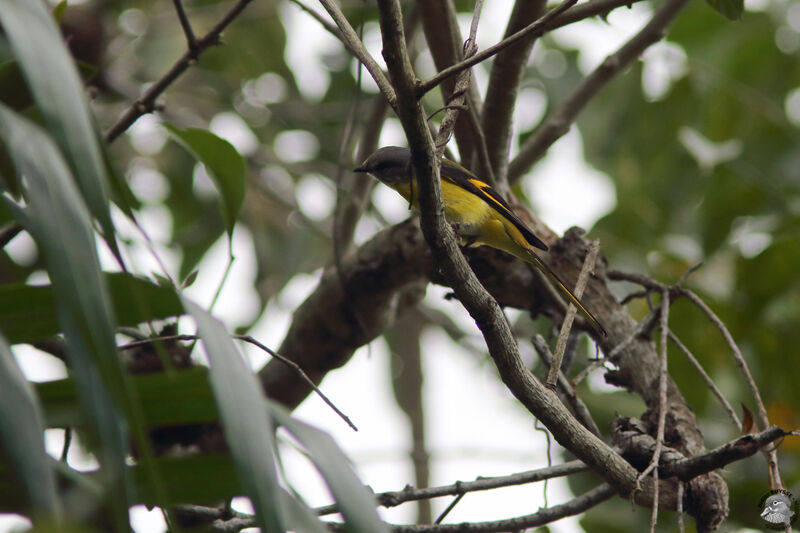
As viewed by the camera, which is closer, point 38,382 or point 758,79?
point 38,382

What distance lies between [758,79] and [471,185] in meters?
2.27

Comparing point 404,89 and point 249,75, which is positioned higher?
point 249,75

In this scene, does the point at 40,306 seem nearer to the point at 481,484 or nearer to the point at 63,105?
the point at 63,105

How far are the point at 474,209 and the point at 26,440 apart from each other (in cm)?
239

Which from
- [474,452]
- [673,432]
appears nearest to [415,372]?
[474,452]

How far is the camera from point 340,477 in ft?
3.41

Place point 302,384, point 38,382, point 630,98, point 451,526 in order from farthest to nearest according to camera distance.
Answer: point 630,98 → point 302,384 → point 451,526 → point 38,382

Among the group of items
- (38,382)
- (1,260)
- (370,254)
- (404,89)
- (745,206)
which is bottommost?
(38,382)

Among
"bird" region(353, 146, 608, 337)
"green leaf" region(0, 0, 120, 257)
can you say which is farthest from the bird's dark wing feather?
"green leaf" region(0, 0, 120, 257)

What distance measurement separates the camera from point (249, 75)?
5883 mm

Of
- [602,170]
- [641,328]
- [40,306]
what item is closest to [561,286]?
[641,328]

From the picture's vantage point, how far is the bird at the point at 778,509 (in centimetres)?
196

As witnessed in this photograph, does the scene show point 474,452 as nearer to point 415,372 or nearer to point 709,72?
point 415,372

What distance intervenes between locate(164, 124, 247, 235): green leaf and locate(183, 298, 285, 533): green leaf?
1700 millimetres
